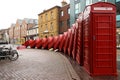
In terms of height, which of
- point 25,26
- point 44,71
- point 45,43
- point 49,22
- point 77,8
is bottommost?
point 44,71

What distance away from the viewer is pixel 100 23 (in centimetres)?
945

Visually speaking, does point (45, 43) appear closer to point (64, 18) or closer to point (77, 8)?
point (77, 8)

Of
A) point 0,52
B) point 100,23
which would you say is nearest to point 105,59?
point 100,23

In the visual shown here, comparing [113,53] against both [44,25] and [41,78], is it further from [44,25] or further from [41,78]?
[44,25]

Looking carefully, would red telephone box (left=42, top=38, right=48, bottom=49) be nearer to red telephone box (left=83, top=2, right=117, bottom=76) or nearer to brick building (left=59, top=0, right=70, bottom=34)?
brick building (left=59, top=0, right=70, bottom=34)

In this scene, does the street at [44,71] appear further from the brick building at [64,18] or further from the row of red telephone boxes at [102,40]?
the brick building at [64,18]

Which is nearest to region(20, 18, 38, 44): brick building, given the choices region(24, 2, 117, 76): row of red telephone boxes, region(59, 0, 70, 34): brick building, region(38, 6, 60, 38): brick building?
region(38, 6, 60, 38): brick building

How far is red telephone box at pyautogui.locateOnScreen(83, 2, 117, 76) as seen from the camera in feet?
30.6

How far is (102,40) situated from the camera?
941 centimetres

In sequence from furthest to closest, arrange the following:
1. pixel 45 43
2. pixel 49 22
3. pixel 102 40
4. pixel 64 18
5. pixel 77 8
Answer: pixel 49 22
pixel 64 18
pixel 77 8
pixel 45 43
pixel 102 40

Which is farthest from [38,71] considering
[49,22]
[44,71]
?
[49,22]

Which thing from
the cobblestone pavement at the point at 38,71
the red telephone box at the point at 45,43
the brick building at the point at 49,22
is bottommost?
the cobblestone pavement at the point at 38,71

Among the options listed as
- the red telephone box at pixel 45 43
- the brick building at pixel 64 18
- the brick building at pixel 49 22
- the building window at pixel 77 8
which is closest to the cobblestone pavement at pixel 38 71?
the red telephone box at pixel 45 43

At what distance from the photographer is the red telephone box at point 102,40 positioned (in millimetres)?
9320
